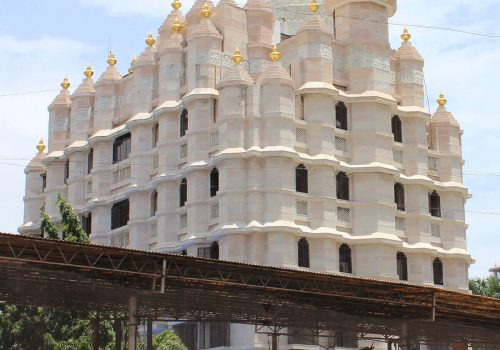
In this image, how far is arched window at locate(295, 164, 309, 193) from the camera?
57375 millimetres

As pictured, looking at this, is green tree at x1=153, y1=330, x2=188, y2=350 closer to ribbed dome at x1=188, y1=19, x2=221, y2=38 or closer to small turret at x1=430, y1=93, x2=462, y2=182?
ribbed dome at x1=188, y1=19, x2=221, y2=38

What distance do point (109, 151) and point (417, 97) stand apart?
1926cm

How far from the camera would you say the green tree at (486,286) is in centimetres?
6511

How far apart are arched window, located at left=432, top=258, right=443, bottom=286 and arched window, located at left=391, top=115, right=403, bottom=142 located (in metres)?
7.55

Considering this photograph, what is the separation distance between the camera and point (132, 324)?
120ft

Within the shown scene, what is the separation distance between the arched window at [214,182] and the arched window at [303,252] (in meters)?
5.52

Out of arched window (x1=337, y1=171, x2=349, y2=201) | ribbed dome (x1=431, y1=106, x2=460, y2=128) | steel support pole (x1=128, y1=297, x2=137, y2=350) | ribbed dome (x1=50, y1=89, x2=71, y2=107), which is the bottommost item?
steel support pole (x1=128, y1=297, x2=137, y2=350)

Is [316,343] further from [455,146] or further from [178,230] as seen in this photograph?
[455,146]

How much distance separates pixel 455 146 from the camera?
64.4 meters

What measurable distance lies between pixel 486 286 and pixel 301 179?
59.1ft

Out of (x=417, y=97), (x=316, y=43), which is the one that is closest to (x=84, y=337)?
(x=316, y=43)

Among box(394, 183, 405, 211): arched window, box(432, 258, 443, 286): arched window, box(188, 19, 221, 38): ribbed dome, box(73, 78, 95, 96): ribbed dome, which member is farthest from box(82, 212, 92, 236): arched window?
box(432, 258, 443, 286): arched window

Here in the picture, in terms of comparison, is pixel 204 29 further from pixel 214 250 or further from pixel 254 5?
pixel 214 250

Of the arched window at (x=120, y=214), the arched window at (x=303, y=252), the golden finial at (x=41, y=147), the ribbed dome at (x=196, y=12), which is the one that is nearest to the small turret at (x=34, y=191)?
the golden finial at (x=41, y=147)
